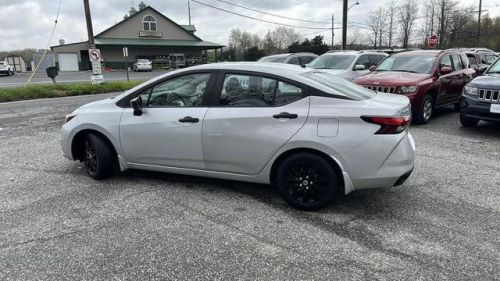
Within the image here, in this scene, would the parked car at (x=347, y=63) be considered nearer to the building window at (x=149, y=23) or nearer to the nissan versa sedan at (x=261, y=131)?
the nissan versa sedan at (x=261, y=131)

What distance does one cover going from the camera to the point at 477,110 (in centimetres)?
764

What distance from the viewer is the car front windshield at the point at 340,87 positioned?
13.8ft

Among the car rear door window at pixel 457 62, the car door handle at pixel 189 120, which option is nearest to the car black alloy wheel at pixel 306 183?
the car door handle at pixel 189 120

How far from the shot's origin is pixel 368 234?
12.1 ft

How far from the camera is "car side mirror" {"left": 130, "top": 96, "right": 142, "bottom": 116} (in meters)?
4.75

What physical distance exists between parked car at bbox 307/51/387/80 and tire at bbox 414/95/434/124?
3211mm

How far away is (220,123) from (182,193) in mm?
980

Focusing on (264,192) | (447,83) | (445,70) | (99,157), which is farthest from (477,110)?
(99,157)

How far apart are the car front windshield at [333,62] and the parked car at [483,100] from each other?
5.06 m

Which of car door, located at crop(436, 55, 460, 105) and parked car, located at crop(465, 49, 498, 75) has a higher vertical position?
parked car, located at crop(465, 49, 498, 75)

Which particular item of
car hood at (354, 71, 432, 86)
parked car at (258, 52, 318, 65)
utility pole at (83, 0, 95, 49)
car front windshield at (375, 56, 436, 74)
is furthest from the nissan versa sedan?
utility pole at (83, 0, 95, 49)

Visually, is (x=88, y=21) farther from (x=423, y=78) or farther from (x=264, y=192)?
(x=264, y=192)

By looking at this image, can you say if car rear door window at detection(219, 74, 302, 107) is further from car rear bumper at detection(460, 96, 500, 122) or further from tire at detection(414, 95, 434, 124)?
tire at detection(414, 95, 434, 124)

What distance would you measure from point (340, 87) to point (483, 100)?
4.59 meters
